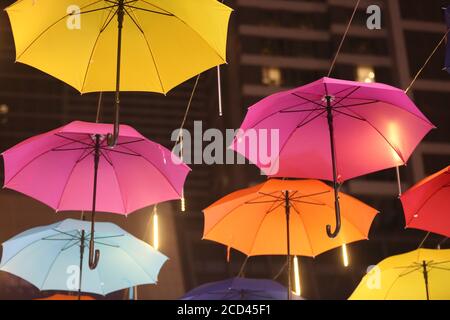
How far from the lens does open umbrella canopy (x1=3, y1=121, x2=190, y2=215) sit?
486 centimetres

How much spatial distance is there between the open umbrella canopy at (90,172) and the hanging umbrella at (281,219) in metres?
0.91

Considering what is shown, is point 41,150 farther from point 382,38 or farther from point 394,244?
point 382,38

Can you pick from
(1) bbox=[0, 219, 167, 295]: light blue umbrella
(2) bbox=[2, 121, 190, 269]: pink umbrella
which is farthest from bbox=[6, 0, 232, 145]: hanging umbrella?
A: (1) bbox=[0, 219, 167, 295]: light blue umbrella

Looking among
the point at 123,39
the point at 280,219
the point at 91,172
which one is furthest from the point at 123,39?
the point at 280,219

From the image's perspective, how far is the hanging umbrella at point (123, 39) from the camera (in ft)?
13.5

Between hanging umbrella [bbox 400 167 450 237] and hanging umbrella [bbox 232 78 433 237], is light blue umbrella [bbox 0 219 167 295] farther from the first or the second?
hanging umbrella [bbox 400 167 450 237]

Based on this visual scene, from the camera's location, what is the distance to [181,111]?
113 ft

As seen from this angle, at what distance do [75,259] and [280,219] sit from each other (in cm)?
217

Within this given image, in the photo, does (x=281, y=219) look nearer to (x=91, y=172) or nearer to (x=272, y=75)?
(x=91, y=172)

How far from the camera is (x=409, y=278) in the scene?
6.11m

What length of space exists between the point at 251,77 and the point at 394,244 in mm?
9721

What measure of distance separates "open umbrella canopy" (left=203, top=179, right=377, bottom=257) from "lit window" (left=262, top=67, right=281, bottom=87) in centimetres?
2249
